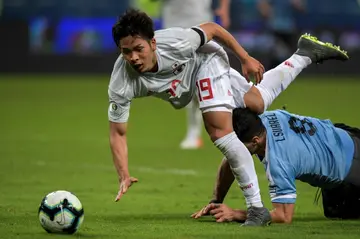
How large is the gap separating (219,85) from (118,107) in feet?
2.57

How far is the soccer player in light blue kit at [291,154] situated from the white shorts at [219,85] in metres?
0.21

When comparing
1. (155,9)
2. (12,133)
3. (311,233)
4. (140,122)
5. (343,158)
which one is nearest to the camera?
(311,233)

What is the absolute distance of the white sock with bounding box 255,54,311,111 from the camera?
8.00 m

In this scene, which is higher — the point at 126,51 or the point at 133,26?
the point at 133,26

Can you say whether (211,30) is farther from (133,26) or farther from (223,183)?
(223,183)

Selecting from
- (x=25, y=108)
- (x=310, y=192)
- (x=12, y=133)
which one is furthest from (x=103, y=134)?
(x=310, y=192)

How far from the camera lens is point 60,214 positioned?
660 cm

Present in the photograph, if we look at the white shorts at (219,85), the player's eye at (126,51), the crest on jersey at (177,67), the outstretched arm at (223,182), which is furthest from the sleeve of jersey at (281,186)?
Answer: the player's eye at (126,51)

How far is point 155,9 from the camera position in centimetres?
2664

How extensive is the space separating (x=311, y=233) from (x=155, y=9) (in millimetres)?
20305

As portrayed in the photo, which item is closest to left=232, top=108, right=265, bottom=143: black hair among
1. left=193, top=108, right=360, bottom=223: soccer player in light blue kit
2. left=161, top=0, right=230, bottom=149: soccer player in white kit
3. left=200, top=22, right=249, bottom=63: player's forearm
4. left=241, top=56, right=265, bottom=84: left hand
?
left=193, top=108, right=360, bottom=223: soccer player in light blue kit

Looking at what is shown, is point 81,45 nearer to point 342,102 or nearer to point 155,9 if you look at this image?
point 155,9

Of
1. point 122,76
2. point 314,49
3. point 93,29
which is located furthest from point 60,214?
point 93,29

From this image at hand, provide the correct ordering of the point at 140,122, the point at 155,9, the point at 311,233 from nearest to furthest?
the point at 311,233 < the point at 140,122 < the point at 155,9
